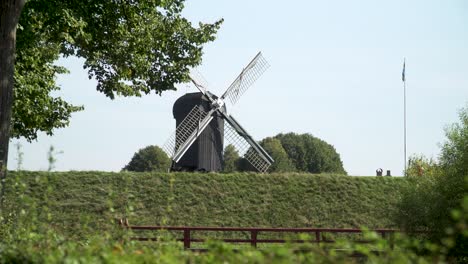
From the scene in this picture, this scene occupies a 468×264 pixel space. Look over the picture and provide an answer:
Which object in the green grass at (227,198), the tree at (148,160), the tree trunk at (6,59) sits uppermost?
the tree at (148,160)

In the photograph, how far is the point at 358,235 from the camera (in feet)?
102

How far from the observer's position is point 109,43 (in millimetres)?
18422

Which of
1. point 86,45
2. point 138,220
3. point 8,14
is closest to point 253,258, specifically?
point 8,14

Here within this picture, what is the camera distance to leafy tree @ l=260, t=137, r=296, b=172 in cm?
6581

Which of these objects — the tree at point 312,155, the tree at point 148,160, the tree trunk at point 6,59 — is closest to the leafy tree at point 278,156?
the tree at point 312,155

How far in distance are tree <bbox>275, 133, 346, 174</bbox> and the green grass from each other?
117 feet

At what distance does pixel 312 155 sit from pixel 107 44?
55.8m

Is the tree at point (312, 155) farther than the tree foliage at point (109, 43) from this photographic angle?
Yes

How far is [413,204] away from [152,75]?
803 cm

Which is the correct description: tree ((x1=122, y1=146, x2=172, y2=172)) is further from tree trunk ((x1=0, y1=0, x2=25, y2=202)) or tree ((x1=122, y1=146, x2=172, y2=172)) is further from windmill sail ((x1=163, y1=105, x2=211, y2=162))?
tree trunk ((x1=0, y1=0, x2=25, y2=202))

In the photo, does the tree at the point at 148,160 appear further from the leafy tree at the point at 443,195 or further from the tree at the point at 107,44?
the leafy tree at the point at 443,195

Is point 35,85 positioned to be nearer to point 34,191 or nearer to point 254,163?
point 34,191

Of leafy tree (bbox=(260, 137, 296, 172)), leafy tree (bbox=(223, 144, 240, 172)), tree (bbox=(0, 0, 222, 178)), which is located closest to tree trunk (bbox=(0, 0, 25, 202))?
tree (bbox=(0, 0, 222, 178))

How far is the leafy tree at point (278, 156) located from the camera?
216 ft
